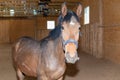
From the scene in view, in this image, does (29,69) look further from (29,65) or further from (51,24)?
(51,24)

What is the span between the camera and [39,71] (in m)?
2.47

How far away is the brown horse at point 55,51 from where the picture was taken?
2.12 m

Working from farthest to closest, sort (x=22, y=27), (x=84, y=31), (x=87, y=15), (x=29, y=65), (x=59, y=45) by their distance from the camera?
(x=22, y=27)
(x=84, y=31)
(x=87, y=15)
(x=29, y=65)
(x=59, y=45)

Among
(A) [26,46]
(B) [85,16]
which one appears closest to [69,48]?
(A) [26,46]

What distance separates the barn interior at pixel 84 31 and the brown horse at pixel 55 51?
1.74 m

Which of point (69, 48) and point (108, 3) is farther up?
point (108, 3)

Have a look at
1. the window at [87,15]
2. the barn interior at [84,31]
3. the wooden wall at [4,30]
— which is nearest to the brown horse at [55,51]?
the barn interior at [84,31]

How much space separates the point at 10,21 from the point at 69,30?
46.0ft

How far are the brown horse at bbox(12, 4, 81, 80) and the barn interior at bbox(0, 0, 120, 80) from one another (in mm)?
1743

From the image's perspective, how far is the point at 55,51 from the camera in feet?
7.95

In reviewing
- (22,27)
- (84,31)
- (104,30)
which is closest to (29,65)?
(104,30)

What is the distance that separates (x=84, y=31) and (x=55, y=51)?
8.58 meters

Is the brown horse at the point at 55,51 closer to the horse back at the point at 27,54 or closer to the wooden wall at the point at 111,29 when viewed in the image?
the horse back at the point at 27,54

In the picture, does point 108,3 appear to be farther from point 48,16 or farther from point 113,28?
point 48,16
